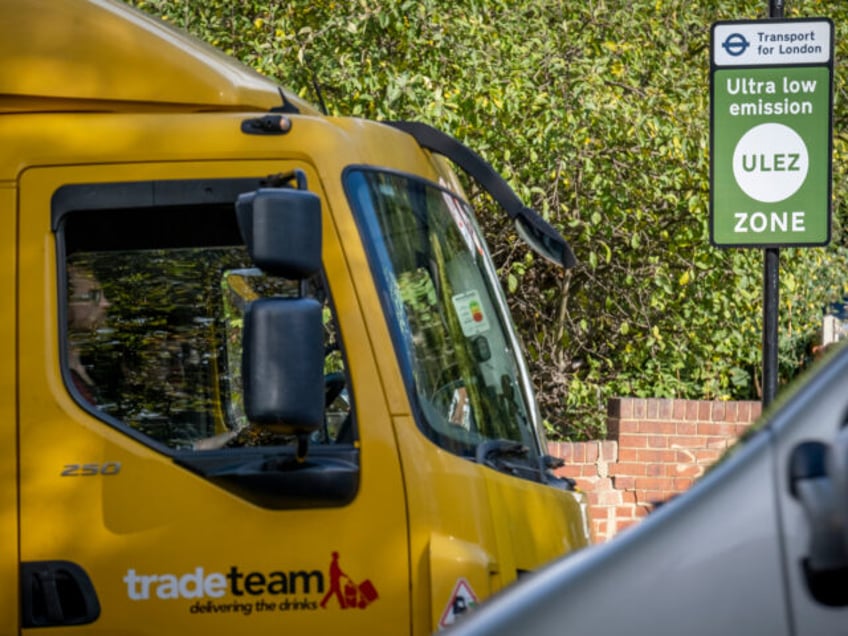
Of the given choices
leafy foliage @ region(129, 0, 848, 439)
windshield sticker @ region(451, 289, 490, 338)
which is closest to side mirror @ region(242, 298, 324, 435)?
windshield sticker @ region(451, 289, 490, 338)

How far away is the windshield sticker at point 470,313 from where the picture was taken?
4.95 meters

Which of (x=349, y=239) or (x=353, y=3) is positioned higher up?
(x=353, y=3)

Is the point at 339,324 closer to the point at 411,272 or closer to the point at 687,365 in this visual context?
the point at 411,272

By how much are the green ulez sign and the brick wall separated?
7.65ft

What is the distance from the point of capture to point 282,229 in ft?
13.6

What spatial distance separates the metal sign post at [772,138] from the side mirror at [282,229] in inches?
173

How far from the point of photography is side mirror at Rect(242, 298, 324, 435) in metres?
4.10

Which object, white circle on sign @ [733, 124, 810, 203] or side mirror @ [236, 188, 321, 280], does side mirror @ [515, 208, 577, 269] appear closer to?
side mirror @ [236, 188, 321, 280]

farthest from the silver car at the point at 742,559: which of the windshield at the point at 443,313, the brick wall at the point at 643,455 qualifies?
the brick wall at the point at 643,455

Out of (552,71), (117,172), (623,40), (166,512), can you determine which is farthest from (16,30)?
(623,40)

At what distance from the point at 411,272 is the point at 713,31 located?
394cm

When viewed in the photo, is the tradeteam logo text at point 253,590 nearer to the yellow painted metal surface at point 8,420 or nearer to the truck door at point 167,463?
the truck door at point 167,463

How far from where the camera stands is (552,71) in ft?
39.2

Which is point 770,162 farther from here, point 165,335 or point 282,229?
point 282,229
